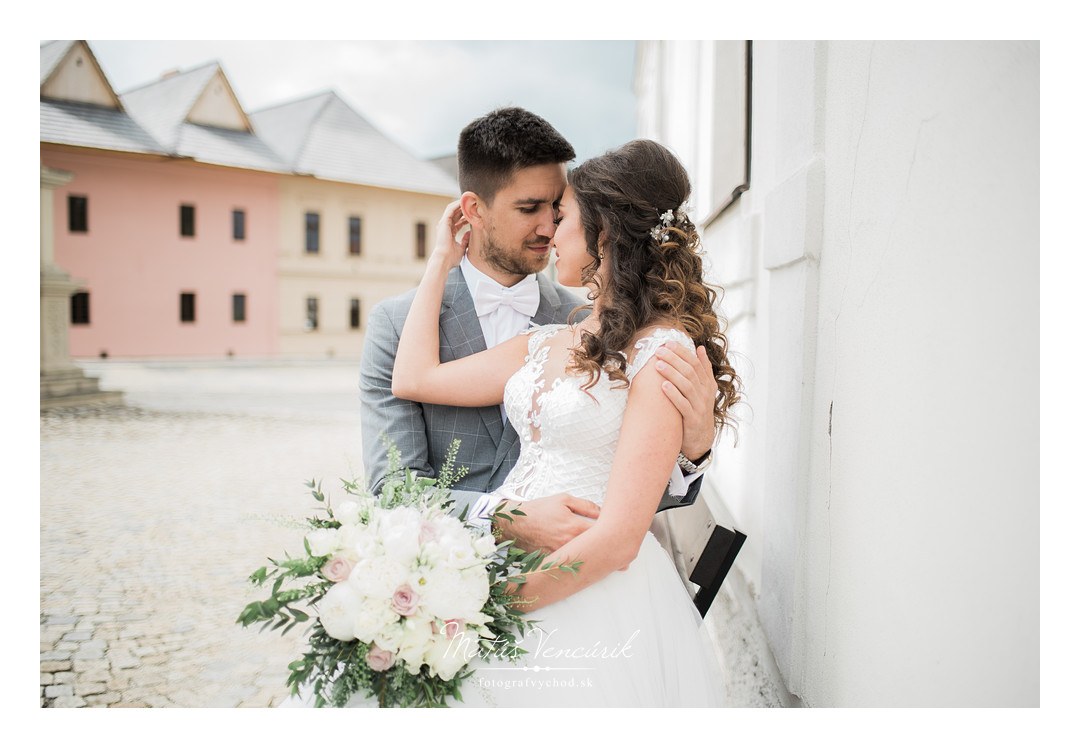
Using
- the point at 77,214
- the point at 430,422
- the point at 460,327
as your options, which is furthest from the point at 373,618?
the point at 77,214

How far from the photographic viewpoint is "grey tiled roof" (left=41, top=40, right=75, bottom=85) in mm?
2592

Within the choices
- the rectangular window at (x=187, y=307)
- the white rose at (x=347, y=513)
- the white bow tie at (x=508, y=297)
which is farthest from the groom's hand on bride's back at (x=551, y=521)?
the rectangular window at (x=187, y=307)

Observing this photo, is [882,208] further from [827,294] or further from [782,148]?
[782,148]

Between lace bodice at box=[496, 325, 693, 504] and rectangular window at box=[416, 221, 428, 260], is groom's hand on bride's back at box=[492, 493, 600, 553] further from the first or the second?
rectangular window at box=[416, 221, 428, 260]

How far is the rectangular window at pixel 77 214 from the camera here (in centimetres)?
1792

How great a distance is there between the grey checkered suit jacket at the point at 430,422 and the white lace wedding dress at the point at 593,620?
0.33 metres

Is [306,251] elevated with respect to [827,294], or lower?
elevated

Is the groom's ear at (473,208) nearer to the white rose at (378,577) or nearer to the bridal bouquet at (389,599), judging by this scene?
the bridal bouquet at (389,599)

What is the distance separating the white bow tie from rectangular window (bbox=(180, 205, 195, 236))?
2066 cm
